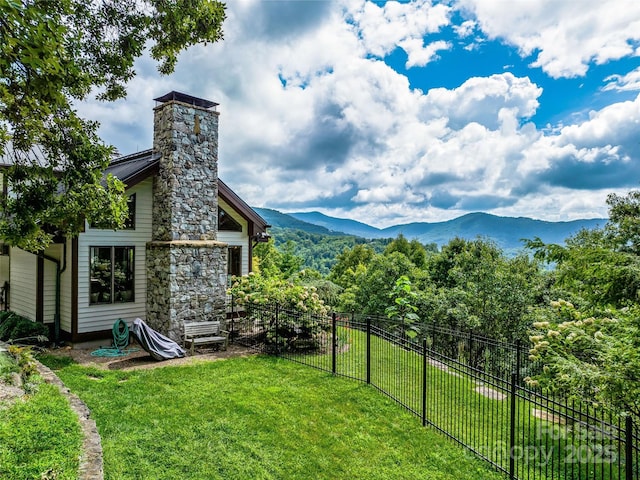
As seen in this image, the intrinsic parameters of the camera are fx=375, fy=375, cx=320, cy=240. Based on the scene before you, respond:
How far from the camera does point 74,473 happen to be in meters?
3.33

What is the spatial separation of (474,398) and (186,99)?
10.6m

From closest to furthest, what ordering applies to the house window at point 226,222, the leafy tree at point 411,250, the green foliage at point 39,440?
1. the green foliage at point 39,440
2. the house window at point 226,222
3. the leafy tree at point 411,250

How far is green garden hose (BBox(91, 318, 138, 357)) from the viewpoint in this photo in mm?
9469

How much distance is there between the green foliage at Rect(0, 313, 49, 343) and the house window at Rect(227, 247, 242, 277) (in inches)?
220

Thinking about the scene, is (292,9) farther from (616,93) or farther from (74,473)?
(74,473)

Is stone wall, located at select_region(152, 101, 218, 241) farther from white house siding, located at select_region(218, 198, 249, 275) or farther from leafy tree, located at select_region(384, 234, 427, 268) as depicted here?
leafy tree, located at select_region(384, 234, 427, 268)

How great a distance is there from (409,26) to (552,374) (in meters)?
8.91

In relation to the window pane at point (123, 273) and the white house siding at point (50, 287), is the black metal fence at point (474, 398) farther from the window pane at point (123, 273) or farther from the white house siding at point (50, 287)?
the white house siding at point (50, 287)

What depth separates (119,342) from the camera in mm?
10008

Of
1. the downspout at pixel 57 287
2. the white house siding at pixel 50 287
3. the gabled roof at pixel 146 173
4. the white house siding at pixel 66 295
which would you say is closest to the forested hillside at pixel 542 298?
the gabled roof at pixel 146 173

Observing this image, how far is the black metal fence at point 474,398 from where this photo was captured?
4.59 metres

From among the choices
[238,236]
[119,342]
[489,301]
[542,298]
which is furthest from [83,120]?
[542,298]

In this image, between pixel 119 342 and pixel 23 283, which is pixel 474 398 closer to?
pixel 119 342

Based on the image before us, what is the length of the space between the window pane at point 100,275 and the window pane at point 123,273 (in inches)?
7.1
